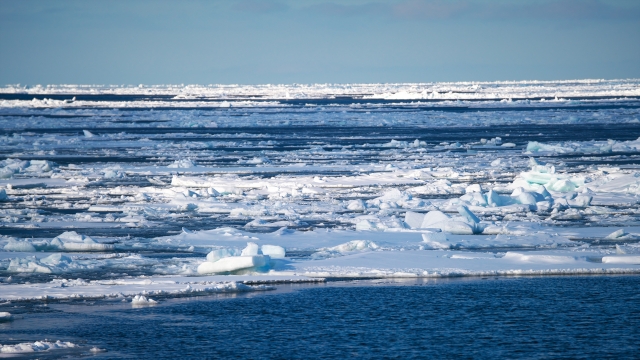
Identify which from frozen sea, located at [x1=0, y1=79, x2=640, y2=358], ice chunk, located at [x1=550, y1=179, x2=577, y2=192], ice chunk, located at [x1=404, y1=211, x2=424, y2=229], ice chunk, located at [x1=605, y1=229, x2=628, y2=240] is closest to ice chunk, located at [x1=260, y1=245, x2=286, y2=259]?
frozen sea, located at [x1=0, y1=79, x2=640, y2=358]

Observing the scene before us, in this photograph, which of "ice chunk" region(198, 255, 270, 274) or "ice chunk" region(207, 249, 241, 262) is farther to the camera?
"ice chunk" region(207, 249, 241, 262)

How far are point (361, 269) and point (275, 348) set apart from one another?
3.74m

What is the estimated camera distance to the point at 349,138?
39.9m

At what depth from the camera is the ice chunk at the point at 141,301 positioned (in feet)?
34.2

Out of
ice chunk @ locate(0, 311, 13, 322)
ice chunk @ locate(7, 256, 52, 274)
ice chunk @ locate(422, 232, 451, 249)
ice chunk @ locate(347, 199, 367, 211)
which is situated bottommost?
ice chunk @ locate(0, 311, 13, 322)

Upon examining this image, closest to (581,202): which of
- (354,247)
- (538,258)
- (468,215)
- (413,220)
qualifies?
(468,215)

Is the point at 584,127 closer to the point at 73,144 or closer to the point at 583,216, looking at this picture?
the point at 73,144

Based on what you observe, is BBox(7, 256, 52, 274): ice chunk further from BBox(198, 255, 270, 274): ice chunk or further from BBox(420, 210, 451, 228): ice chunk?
BBox(420, 210, 451, 228): ice chunk

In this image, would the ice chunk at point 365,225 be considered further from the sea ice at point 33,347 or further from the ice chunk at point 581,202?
the sea ice at point 33,347

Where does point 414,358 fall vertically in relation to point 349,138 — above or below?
below

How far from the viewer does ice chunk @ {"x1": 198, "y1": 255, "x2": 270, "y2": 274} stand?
39.2 ft

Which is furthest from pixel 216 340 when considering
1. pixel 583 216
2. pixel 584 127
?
pixel 584 127

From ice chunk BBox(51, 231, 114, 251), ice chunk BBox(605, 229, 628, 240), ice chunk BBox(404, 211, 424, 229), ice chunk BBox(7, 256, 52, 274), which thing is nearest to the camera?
ice chunk BBox(7, 256, 52, 274)

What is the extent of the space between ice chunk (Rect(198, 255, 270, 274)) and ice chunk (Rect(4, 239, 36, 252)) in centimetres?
300
